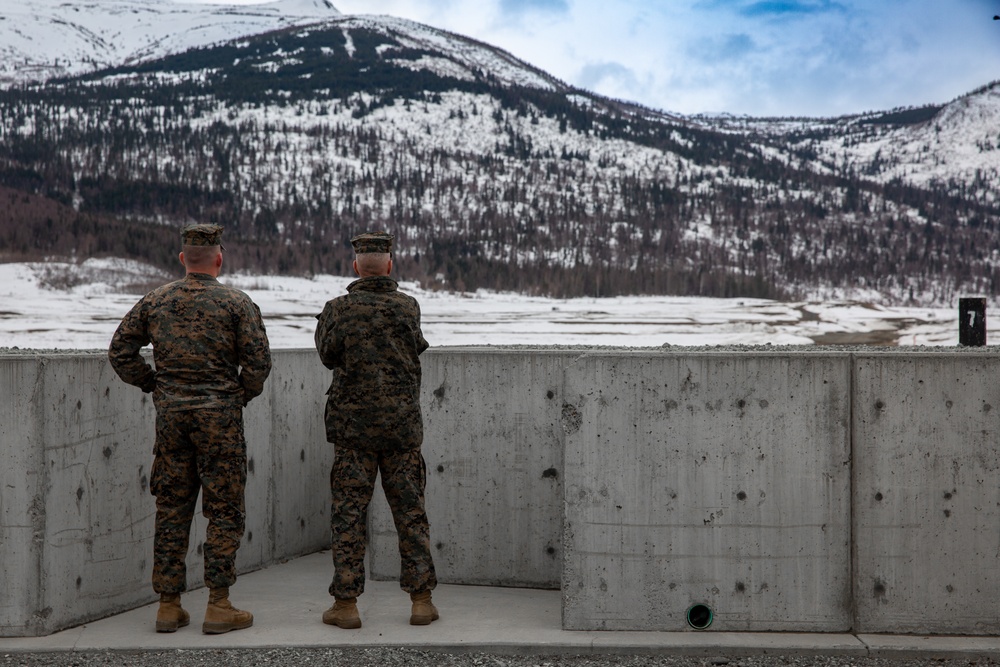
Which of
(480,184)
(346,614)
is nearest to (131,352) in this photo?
(346,614)

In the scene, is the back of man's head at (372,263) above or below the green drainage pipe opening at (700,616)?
above

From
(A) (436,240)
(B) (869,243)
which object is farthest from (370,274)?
(B) (869,243)

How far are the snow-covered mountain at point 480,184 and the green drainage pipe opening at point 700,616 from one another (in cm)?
3333

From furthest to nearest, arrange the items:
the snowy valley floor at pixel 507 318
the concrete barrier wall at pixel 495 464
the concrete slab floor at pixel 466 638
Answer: the snowy valley floor at pixel 507 318, the concrete barrier wall at pixel 495 464, the concrete slab floor at pixel 466 638

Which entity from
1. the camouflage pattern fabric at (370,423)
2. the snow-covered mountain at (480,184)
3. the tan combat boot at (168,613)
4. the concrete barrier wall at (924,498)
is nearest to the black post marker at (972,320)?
the concrete barrier wall at (924,498)

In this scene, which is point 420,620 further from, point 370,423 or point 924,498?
point 924,498

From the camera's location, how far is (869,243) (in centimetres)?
5978

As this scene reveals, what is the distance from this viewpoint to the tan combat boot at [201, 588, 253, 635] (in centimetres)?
464

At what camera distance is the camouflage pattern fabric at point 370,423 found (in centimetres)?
473

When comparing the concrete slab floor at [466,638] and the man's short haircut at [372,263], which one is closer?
the concrete slab floor at [466,638]

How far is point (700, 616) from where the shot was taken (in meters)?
4.74

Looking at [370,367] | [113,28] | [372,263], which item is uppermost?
[113,28]

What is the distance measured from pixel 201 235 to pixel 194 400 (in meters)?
0.80

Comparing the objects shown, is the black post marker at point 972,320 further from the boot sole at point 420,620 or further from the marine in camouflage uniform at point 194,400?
the marine in camouflage uniform at point 194,400
